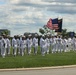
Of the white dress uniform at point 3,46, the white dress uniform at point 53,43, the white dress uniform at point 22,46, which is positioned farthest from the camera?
the white dress uniform at point 53,43

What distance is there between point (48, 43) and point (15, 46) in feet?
15.1

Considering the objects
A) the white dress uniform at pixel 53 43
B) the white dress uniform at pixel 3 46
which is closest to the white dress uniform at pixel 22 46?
the white dress uniform at pixel 3 46

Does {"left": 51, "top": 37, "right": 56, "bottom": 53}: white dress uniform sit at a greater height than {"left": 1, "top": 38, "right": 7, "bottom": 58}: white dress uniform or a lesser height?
lesser

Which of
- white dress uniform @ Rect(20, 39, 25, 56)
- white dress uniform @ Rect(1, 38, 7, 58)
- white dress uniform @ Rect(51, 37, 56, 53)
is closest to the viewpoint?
white dress uniform @ Rect(1, 38, 7, 58)

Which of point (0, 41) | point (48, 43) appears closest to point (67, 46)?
point (48, 43)

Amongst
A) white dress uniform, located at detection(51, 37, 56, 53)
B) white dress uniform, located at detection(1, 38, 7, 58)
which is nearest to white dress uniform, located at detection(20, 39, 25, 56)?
white dress uniform, located at detection(1, 38, 7, 58)

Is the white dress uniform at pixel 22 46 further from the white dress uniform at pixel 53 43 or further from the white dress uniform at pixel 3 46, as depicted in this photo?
the white dress uniform at pixel 53 43

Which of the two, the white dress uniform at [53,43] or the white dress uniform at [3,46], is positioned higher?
the white dress uniform at [3,46]

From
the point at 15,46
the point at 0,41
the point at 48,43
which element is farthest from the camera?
the point at 48,43

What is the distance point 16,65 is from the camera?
2014 centimetres

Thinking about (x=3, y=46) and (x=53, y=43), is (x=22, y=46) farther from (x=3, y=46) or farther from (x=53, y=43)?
(x=53, y=43)

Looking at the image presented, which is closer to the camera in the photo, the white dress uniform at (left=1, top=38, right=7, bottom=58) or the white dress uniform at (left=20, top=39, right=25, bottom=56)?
the white dress uniform at (left=1, top=38, right=7, bottom=58)

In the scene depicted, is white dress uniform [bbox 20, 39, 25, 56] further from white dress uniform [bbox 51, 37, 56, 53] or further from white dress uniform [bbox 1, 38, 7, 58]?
white dress uniform [bbox 51, 37, 56, 53]

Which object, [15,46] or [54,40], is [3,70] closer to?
[15,46]
